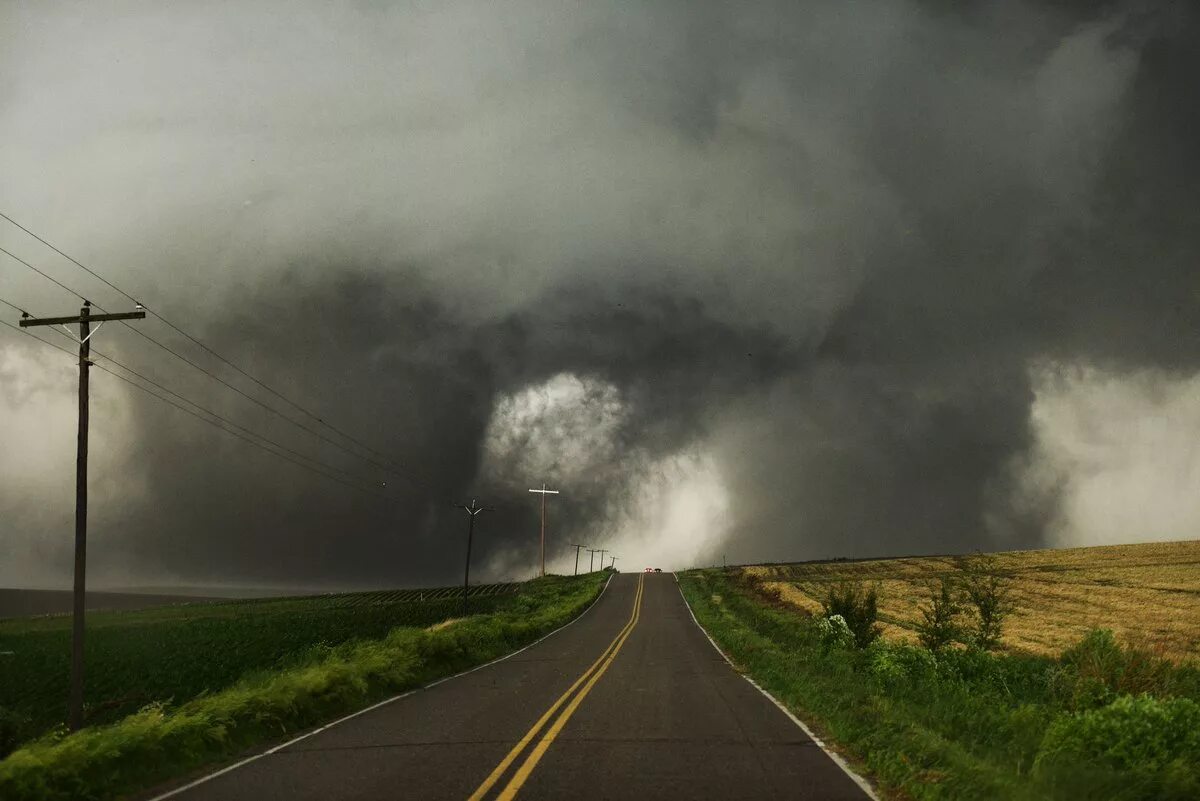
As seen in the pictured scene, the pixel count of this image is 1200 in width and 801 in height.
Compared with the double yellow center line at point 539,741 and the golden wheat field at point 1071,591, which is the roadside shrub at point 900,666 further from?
the double yellow center line at point 539,741

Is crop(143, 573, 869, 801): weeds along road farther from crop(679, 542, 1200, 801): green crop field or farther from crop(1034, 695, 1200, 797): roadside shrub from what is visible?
crop(1034, 695, 1200, 797): roadside shrub

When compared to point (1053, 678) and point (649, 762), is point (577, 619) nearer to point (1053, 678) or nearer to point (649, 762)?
point (1053, 678)

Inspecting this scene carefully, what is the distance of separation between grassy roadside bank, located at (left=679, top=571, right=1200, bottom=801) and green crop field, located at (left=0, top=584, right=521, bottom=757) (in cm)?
1982

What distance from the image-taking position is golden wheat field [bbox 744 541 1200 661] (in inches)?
1649

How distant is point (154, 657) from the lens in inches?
2158

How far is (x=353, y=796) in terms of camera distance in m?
8.52

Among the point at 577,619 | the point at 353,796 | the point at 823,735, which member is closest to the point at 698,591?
the point at 577,619

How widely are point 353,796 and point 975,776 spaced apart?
6.58 metres

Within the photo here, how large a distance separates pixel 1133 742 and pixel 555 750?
6885mm

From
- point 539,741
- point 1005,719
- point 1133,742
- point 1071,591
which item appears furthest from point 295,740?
point 1071,591

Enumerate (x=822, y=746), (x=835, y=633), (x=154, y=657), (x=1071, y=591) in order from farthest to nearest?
(x=1071, y=591), (x=154, y=657), (x=835, y=633), (x=822, y=746)

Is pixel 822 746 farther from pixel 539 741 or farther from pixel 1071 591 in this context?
pixel 1071 591

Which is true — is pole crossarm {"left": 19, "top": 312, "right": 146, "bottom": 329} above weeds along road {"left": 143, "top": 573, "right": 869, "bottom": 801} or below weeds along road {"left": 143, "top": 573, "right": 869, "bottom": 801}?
above

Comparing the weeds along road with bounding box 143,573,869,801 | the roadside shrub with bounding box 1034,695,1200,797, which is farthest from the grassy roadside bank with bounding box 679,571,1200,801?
the weeds along road with bounding box 143,573,869,801
